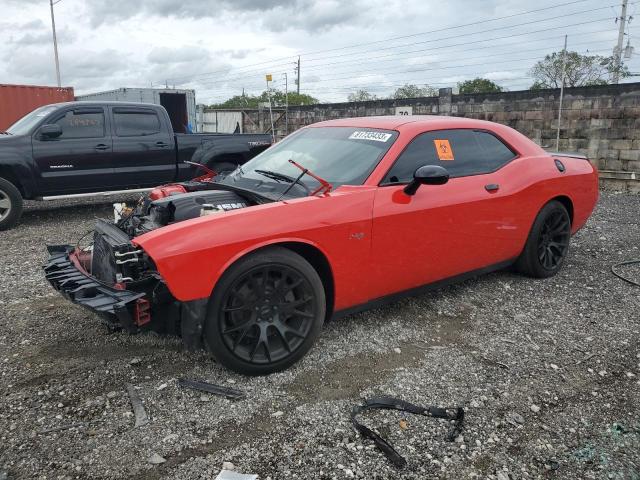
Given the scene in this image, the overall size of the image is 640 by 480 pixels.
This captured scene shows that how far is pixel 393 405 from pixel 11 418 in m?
2.02

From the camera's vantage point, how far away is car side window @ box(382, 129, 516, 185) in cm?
360

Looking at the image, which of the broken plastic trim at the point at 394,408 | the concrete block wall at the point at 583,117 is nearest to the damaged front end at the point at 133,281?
the broken plastic trim at the point at 394,408

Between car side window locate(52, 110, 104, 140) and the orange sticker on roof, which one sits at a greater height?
car side window locate(52, 110, 104, 140)

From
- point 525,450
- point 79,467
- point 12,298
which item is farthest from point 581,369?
point 12,298

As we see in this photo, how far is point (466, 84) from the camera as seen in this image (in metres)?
42.8

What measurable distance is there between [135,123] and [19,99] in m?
10.9

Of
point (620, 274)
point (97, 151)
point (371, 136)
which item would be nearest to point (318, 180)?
point (371, 136)

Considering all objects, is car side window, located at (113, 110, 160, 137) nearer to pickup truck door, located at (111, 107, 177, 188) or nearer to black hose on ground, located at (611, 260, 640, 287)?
pickup truck door, located at (111, 107, 177, 188)

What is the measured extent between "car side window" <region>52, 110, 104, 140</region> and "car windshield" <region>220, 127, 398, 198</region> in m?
4.55

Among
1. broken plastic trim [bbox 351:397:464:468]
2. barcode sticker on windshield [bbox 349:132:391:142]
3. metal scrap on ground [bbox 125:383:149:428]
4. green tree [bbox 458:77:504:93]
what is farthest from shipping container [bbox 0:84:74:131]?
green tree [bbox 458:77:504:93]

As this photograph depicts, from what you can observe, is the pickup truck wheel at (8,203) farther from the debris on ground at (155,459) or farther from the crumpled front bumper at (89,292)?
the debris on ground at (155,459)

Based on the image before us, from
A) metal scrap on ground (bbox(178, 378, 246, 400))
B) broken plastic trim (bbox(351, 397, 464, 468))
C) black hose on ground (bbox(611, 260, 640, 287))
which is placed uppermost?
black hose on ground (bbox(611, 260, 640, 287))

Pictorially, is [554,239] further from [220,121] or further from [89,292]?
[220,121]

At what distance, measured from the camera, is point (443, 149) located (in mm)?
3926
